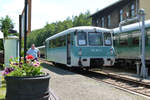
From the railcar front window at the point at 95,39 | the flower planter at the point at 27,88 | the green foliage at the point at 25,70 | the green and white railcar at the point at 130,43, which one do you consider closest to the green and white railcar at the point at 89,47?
the railcar front window at the point at 95,39

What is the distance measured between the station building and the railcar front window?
10.4m

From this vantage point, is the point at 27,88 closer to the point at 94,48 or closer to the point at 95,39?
the point at 94,48

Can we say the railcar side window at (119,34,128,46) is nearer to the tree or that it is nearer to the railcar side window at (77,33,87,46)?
the railcar side window at (77,33,87,46)

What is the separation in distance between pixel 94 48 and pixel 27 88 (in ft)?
31.2

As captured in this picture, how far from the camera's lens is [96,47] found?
42.7 feet

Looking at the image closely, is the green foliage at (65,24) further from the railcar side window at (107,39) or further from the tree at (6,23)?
the railcar side window at (107,39)

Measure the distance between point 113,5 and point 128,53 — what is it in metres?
15.6

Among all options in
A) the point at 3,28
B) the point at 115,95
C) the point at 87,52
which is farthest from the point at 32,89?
the point at 3,28

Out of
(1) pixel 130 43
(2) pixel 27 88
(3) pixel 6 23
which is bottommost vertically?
(2) pixel 27 88

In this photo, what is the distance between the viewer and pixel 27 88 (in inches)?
145

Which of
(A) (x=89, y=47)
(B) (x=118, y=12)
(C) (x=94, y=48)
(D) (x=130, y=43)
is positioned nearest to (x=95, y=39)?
(C) (x=94, y=48)

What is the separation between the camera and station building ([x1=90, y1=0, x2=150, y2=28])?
23319mm

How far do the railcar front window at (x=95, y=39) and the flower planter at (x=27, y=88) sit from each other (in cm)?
946

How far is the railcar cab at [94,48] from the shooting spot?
12.6m
